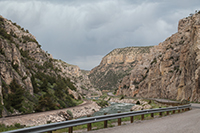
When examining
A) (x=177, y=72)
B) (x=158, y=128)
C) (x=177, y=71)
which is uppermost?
(x=177, y=71)

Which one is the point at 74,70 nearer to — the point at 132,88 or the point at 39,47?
the point at 132,88

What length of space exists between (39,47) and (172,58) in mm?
52383

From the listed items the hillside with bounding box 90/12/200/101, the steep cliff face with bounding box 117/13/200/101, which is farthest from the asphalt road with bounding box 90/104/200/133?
the hillside with bounding box 90/12/200/101

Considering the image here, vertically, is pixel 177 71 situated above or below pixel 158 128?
above

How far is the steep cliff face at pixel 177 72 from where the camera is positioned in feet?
126

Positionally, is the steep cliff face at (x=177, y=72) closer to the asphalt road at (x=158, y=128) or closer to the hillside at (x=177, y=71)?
the hillside at (x=177, y=71)

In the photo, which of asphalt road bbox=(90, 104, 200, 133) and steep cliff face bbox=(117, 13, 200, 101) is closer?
asphalt road bbox=(90, 104, 200, 133)

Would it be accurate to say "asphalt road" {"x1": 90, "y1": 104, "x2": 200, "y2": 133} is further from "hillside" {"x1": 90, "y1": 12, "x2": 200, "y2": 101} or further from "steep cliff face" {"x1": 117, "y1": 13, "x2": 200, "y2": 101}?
"hillside" {"x1": 90, "y1": 12, "x2": 200, "y2": 101}

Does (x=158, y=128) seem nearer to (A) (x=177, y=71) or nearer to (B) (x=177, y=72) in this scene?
(B) (x=177, y=72)

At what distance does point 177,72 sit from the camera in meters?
53.5

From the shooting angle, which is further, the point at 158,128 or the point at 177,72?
the point at 177,72

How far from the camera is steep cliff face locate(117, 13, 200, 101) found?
3834 cm

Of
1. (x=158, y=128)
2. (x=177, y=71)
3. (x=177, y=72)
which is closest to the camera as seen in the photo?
(x=158, y=128)

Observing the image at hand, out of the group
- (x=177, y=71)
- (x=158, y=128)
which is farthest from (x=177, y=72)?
(x=158, y=128)
